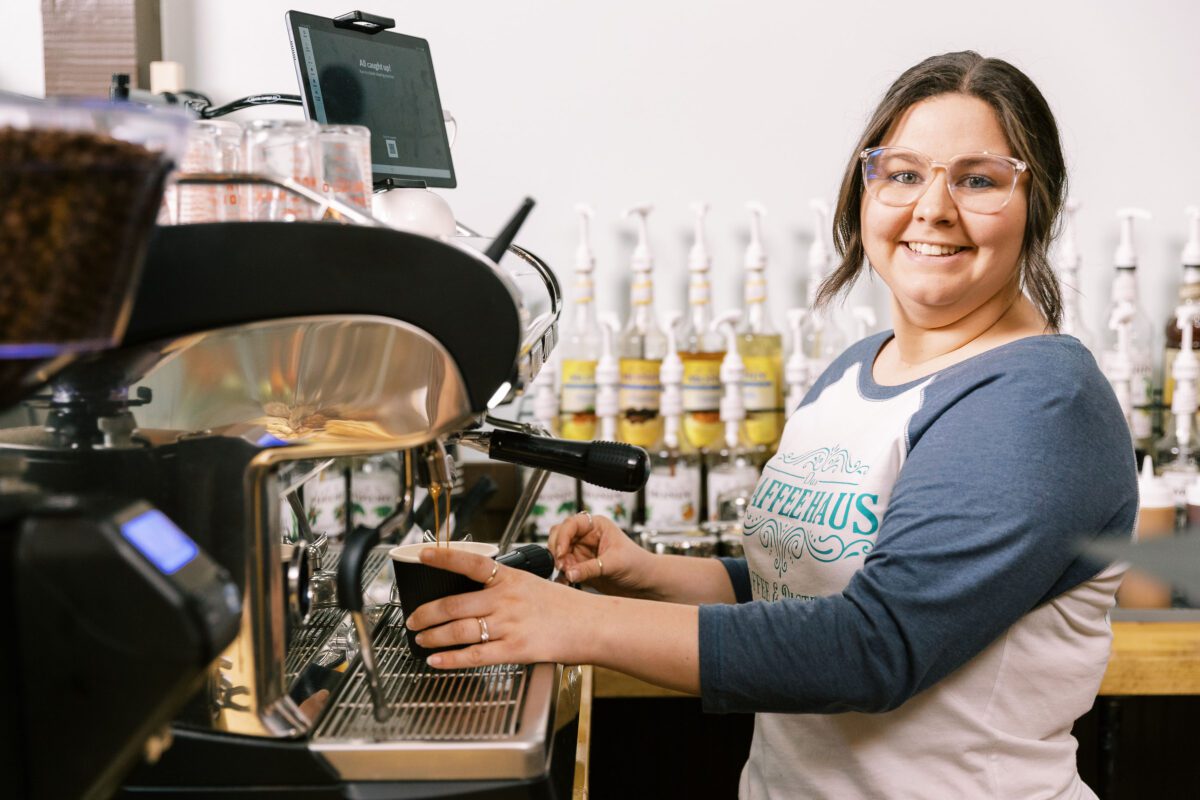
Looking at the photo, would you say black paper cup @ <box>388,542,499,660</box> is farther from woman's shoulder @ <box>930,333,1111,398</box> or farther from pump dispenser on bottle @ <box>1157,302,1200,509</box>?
pump dispenser on bottle @ <box>1157,302,1200,509</box>

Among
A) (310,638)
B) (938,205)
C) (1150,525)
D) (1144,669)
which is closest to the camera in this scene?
(310,638)

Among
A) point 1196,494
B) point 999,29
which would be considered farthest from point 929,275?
point 999,29

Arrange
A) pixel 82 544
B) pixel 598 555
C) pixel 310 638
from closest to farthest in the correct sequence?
pixel 82 544 → pixel 310 638 → pixel 598 555

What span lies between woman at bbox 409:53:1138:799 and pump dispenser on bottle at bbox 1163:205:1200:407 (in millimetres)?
955

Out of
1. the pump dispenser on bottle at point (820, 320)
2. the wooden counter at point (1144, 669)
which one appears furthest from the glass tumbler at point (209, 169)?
the pump dispenser on bottle at point (820, 320)

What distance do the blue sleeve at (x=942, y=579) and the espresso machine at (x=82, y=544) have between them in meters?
0.53

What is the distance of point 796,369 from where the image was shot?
6.34 feet

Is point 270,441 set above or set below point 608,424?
above

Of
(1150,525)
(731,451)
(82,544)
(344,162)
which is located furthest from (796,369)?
(82,544)

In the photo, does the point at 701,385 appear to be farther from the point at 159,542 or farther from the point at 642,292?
the point at 159,542

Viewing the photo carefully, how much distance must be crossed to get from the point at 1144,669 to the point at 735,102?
1154mm

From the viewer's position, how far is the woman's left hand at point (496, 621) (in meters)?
0.89

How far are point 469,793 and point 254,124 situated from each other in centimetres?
52

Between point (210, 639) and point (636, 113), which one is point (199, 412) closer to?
point (210, 639)
